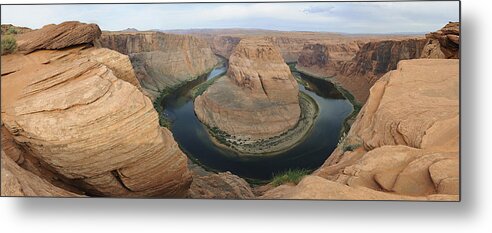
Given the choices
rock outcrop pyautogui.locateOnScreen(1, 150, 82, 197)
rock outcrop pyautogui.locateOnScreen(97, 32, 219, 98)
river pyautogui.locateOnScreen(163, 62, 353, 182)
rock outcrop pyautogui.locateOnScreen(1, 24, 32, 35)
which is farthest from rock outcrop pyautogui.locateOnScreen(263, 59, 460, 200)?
rock outcrop pyautogui.locateOnScreen(1, 24, 32, 35)

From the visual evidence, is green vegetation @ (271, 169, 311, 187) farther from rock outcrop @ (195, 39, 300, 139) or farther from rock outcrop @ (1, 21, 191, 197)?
rock outcrop @ (1, 21, 191, 197)

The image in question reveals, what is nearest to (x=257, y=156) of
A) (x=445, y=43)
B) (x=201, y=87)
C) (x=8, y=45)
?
(x=201, y=87)

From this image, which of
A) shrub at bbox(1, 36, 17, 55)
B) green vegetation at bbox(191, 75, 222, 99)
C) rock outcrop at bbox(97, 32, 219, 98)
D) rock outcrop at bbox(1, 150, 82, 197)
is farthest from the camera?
green vegetation at bbox(191, 75, 222, 99)

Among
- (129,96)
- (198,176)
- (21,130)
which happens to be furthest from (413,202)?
(21,130)

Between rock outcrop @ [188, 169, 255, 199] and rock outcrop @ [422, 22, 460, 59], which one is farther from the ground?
rock outcrop @ [422, 22, 460, 59]

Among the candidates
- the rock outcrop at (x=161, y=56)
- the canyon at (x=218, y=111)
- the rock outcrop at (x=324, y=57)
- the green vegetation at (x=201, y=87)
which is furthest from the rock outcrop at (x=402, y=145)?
the rock outcrop at (x=161, y=56)

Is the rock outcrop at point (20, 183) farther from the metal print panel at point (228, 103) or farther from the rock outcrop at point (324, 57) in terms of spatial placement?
the rock outcrop at point (324, 57)
